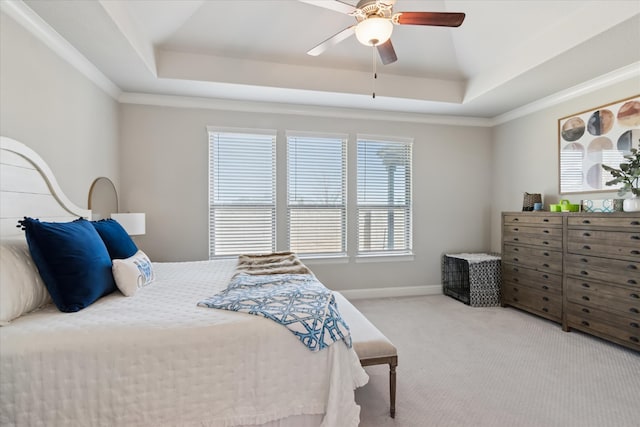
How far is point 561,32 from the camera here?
2.79 meters

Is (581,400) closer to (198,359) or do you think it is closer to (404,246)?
(198,359)

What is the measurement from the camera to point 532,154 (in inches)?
166

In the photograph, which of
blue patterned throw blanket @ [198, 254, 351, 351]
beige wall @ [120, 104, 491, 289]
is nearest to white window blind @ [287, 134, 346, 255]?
Result: beige wall @ [120, 104, 491, 289]

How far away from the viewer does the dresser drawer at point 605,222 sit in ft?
8.99

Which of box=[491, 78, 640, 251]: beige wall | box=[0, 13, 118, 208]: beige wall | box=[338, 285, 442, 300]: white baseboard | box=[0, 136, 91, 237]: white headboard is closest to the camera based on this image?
box=[0, 136, 91, 237]: white headboard

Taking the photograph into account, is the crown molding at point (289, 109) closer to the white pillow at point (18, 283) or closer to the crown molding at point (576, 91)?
the crown molding at point (576, 91)

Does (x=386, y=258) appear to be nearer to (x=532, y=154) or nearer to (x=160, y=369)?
(x=532, y=154)

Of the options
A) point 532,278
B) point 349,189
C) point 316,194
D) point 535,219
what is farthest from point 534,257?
point 316,194

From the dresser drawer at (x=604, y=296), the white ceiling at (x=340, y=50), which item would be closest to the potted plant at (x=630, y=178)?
the dresser drawer at (x=604, y=296)

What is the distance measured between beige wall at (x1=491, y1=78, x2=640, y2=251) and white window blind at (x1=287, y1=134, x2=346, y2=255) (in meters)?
2.42

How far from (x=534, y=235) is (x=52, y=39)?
199 inches

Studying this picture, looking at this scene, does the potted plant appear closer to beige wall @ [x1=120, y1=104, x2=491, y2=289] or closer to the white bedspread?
beige wall @ [x1=120, y1=104, x2=491, y2=289]

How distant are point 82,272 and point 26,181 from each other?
95 cm

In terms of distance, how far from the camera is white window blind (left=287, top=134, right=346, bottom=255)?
4301mm
